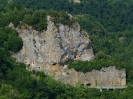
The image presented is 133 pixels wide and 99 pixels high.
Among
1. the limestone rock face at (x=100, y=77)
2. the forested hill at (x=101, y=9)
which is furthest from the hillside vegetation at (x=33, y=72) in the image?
the forested hill at (x=101, y=9)

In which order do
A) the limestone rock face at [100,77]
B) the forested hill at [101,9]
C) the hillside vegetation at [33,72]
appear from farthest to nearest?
the forested hill at [101,9]
the limestone rock face at [100,77]
the hillside vegetation at [33,72]

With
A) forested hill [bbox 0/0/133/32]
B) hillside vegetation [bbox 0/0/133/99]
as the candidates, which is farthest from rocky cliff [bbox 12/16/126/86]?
forested hill [bbox 0/0/133/32]

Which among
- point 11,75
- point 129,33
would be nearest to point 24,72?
point 11,75

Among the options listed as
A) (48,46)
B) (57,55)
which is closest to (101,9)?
(48,46)

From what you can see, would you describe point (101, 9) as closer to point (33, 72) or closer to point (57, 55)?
point (57, 55)

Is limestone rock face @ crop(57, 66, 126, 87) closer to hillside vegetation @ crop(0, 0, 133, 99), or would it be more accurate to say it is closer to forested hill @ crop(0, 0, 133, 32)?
hillside vegetation @ crop(0, 0, 133, 99)

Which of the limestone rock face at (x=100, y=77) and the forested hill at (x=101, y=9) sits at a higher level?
the forested hill at (x=101, y=9)

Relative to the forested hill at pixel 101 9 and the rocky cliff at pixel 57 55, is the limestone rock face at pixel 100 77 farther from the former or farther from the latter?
the forested hill at pixel 101 9

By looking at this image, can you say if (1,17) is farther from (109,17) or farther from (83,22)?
(109,17)
